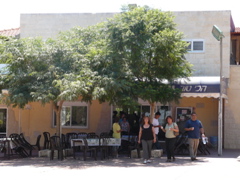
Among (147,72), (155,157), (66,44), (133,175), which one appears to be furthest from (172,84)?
(133,175)

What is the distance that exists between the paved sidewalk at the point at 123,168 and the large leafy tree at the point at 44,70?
220 centimetres

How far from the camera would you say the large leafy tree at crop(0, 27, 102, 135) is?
14.2 m

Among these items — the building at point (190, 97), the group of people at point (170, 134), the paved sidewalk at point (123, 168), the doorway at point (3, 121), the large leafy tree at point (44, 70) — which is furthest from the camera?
the doorway at point (3, 121)

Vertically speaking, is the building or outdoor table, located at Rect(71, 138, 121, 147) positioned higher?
the building

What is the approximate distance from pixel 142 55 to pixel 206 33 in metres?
5.63

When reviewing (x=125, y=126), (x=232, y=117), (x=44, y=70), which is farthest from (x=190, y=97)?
(x=44, y=70)

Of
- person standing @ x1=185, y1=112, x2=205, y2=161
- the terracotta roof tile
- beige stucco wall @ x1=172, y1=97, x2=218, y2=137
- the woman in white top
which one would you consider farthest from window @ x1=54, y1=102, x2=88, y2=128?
person standing @ x1=185, y1=112, x2=205, y2=161

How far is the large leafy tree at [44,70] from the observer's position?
1424 cm

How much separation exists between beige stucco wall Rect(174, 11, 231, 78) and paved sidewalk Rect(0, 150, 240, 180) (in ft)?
16.9

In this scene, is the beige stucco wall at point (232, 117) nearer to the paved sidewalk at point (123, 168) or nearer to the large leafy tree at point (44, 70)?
the paved sidewalk at point (123, 168)

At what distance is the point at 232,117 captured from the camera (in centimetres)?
1962

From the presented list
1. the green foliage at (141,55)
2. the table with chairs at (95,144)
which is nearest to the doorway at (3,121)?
the table with chairs at (95,144)

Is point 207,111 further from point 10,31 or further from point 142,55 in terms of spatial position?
point 10,31

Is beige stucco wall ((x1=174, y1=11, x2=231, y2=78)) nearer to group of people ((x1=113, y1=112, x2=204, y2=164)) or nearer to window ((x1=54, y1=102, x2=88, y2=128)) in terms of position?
group of people ((x1=113, y1=112, x2=204, y2=164))
